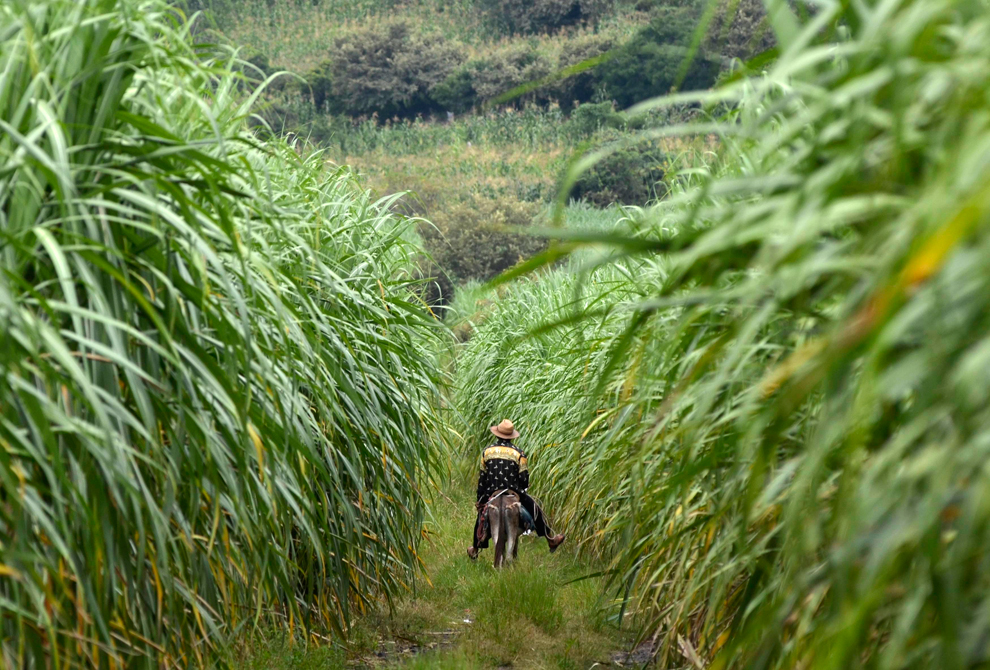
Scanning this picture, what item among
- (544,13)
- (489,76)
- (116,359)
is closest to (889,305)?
(116,359)

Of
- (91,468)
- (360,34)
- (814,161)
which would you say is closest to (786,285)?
(814,161)

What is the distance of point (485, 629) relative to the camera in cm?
666

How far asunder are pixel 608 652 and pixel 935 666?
522 centimetres

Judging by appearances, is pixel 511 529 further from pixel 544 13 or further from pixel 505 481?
pixel 544 13

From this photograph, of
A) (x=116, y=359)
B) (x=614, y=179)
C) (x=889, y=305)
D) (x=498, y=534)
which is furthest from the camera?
(x=614, y=179)

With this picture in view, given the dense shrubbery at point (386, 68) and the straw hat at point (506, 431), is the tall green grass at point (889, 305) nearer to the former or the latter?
the straw hat at point (506, 431)

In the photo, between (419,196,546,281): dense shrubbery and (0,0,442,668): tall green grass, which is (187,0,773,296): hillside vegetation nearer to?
(419,196,546,281): dense shrubbery

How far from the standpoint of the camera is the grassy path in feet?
18.6

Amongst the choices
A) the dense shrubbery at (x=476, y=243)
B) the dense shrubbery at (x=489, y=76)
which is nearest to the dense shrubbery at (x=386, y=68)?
the dense shrubbery at (x=489, y=76)

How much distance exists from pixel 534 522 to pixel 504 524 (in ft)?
1.01

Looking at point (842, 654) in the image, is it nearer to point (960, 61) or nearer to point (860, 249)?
point (860, 249)

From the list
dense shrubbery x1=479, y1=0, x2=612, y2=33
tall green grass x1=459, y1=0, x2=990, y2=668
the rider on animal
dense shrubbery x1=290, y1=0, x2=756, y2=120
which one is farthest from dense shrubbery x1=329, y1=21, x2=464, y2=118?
tall green grass x1=459, y1=0, x2=990, y2=668

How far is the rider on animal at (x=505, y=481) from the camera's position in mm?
8594

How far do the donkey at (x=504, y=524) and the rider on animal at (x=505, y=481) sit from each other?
0.12 meters
